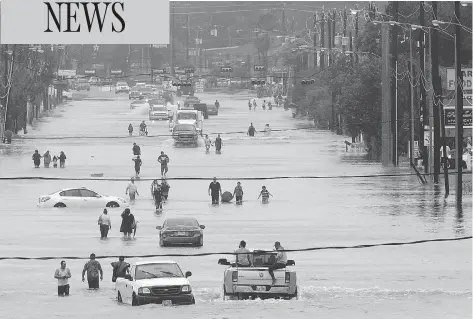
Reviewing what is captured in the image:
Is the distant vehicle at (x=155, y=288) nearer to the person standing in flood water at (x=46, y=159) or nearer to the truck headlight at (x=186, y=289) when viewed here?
Answer: the truck headlight at (x=186, y=289)

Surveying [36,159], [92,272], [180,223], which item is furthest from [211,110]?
[92,272]

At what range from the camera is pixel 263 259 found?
1460 inches

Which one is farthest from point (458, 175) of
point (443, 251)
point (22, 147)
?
point (22, 147)

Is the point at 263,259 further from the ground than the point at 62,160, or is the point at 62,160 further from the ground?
the point at 62,160

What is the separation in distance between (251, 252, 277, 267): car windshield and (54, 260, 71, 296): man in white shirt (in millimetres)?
4345

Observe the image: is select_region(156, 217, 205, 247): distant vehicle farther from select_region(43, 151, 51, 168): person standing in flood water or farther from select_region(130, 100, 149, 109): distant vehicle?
select_region(130, 100, 149, 109): distant vehicle

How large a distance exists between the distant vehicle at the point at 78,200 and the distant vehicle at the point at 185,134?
39.9 meters

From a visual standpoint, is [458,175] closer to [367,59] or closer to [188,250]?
[188,250]

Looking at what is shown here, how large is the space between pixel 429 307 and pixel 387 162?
50014 millimetres

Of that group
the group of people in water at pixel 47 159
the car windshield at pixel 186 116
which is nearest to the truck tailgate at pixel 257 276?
the group of people in water at pixel 47 159

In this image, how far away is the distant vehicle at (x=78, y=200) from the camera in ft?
208

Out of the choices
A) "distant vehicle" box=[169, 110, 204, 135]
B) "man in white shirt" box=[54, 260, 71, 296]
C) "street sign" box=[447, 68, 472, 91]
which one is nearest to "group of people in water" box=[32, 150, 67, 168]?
"street sign" box=[447, 68, 472, 91]

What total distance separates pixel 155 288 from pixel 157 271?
35.5 inches

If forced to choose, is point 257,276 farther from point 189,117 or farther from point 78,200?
point 189,117
